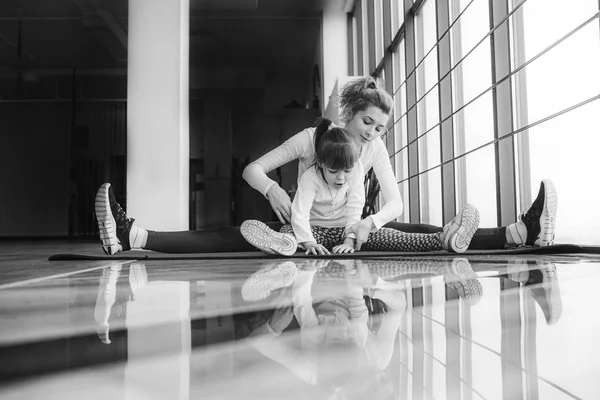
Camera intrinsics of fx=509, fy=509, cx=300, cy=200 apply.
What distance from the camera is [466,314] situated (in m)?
0.44

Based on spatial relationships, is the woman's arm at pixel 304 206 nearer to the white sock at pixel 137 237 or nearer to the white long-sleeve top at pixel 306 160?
the white long-sleeve top at pixel 306 160

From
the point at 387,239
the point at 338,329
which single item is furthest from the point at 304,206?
the point at 338,329

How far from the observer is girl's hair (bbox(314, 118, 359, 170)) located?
5.61 feet

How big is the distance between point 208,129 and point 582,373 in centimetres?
642

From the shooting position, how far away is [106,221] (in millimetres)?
1699

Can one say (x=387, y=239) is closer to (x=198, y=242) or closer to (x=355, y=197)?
(x=355, y=197)

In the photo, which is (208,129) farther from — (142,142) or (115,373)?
(115,373)

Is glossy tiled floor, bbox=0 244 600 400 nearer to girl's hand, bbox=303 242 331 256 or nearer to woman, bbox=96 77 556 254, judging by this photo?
girl's hand, bbox=303 242 331 256

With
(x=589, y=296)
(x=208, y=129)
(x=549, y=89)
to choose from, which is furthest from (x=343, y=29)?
(x=589, y=296)

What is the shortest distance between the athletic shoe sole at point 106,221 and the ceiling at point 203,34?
13.4 ft

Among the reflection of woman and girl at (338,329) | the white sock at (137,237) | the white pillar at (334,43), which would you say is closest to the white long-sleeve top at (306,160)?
the white sock at (137,237)

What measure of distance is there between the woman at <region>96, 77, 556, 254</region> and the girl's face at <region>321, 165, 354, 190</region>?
15 centimetres

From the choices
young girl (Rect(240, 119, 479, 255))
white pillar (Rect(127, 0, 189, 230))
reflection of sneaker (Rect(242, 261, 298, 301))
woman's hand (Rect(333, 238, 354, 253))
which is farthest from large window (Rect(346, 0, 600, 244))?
white pillar (Rect(127, 0, 189, 230))

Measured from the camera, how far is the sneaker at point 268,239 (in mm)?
1577
